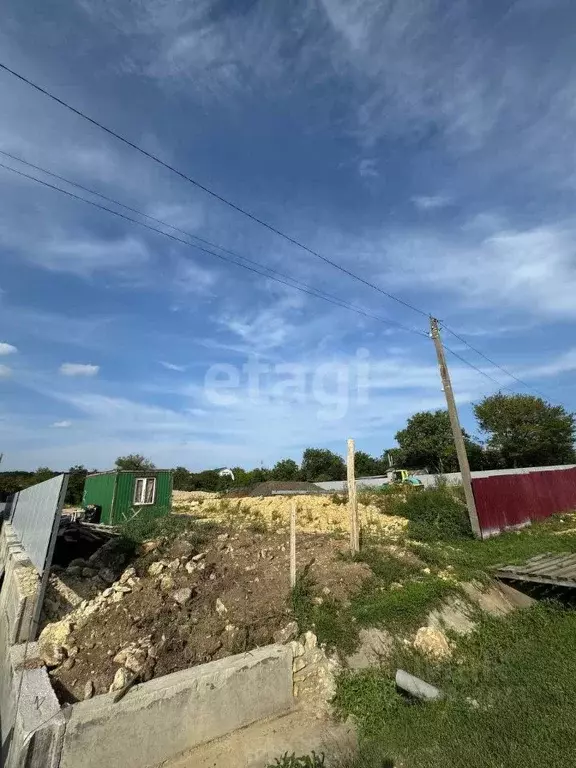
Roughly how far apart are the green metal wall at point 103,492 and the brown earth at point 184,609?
10.9 metres

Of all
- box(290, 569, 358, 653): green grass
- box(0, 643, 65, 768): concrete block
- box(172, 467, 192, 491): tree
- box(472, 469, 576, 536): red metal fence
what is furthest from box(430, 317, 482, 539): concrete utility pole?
box(172, 467, 192, 491): tree

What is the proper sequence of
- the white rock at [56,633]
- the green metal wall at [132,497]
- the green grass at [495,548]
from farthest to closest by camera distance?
the green metal wall at [132,497] < the green grass at [495,548] < the white rock at [56,633]

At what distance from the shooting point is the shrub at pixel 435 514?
12.0 meters

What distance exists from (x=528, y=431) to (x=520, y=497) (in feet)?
96.7

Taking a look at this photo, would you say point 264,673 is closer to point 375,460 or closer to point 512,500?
point 512,500

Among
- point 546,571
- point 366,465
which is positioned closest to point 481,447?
point 366,465

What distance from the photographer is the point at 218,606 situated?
6266 millimetres

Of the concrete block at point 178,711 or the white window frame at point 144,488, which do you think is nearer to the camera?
the concrete block at point 178,711

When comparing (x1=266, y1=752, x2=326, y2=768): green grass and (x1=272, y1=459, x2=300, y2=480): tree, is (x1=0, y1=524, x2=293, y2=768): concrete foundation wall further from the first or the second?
(x1=272, y1=459, x2=300, y2=480): tree

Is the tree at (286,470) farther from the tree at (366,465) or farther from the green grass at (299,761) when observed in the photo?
the green grass at (299,761)

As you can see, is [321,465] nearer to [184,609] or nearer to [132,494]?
[132,494]

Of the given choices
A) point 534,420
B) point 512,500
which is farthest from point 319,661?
point 534,420

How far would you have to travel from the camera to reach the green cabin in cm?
1766

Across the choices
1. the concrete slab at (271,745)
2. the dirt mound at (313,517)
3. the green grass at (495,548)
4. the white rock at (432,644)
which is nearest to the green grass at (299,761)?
the concrete slab at (271,745)
